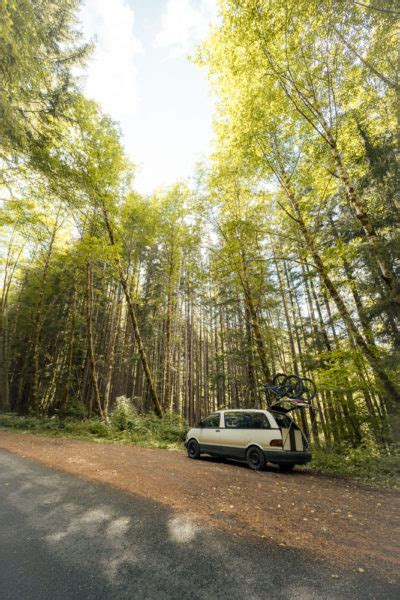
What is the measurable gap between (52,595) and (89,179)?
13488 mm

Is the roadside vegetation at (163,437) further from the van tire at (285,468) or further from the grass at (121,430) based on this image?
the van tire at (285,468)

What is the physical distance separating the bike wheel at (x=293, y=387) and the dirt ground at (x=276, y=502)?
1978 mm

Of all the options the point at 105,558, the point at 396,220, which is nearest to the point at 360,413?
the point at 396,220

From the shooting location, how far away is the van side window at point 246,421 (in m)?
7.67

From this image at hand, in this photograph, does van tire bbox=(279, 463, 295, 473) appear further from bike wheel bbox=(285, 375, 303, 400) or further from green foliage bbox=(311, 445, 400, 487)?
bike wheel bbox=(285, 375, 303, 400)

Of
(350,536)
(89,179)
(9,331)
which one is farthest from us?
(9,331)

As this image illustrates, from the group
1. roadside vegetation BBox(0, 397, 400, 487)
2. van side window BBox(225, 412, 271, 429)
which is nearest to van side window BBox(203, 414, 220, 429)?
van side window BBox(225, 412, 271, 429)

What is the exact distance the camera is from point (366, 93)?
8.52 metres

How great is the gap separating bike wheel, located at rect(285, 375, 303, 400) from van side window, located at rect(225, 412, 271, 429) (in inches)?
47.4

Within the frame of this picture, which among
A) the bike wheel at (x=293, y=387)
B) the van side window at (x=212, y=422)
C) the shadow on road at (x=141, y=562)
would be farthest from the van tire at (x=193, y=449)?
the shadow on road at (x=141, y=562)

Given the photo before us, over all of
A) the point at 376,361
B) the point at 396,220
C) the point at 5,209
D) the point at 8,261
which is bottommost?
the point at 376,361

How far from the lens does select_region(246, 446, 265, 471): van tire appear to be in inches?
290

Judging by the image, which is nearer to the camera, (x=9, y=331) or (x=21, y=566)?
(x=21, y=566)

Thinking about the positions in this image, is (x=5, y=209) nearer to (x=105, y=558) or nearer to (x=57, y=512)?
(x=57, y=512)
